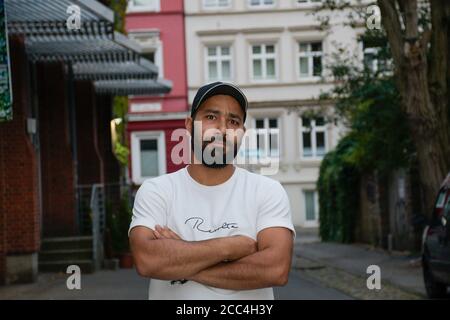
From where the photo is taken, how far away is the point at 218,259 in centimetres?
354

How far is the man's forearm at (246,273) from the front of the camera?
3.52 meters

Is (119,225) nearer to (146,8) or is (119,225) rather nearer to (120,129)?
(120,129)

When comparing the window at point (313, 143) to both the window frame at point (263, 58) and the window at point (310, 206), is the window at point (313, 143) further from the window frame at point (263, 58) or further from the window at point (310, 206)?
the window frame at point (263, 58)

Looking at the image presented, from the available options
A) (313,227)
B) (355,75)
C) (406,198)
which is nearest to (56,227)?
(355,75)

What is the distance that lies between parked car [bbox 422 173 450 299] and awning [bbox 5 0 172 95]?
5603 mm

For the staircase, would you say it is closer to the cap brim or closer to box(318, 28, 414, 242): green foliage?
box(318, 28, 414, 242): green foliage

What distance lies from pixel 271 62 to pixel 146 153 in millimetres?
7030

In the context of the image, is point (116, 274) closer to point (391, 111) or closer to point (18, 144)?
point (18, 144)

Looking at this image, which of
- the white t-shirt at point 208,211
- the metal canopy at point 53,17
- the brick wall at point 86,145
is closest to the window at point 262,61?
the brick wall at point 86,145

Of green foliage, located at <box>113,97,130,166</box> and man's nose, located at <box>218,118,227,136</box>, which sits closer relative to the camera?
man's nose, located at <box>218,118,227,136</box>

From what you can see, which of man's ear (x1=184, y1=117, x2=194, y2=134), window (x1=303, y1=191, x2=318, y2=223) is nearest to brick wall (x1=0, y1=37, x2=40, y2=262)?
man's ear (x1=184, y1=117, x2=194, y2=134)

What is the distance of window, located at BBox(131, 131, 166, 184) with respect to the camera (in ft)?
141

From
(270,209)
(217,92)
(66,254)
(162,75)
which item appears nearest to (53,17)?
(66,254)

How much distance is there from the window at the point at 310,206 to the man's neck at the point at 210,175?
127 feet
